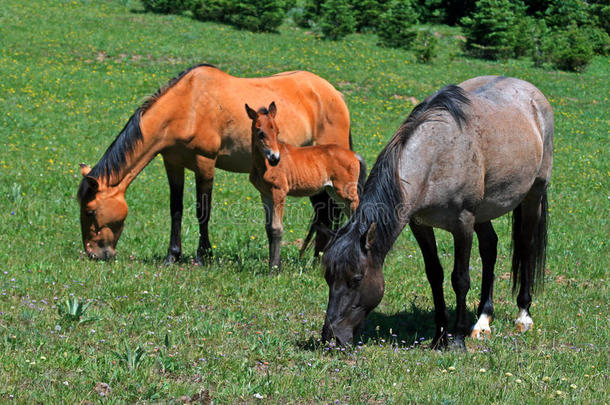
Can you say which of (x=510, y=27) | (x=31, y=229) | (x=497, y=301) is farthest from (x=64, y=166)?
(x=510, y=27)

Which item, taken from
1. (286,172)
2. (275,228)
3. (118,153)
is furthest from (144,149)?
(275,228)

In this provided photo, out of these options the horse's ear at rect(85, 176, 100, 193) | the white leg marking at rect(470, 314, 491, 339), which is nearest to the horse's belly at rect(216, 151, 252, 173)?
the horse's ear at rect(85, 176, 100, 193)

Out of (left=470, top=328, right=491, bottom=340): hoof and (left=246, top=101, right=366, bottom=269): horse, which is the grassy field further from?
(left=246, top=101, right=366, bottom=269): horse

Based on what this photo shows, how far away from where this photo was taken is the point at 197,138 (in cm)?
859

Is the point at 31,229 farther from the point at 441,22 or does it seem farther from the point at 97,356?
the point at 441,22

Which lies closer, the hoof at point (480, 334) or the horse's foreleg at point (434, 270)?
the horse's foreleg at point (434, 270)

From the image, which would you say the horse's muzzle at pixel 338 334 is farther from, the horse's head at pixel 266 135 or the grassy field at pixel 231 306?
the horse's head at pixel 266 135

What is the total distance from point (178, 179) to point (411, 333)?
3.95m

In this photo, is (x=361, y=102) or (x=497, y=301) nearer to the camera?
(x=497, y=301)

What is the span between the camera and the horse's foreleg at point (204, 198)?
Answer: 8.64 metres

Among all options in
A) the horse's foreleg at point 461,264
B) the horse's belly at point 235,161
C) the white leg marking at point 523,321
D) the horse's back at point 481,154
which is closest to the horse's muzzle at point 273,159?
the horse's belly at point 235,161

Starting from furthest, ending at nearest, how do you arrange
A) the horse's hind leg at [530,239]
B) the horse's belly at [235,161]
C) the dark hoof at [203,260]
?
1. the horse's belly at [235,161]
2. the dark hoof at [203,260]
3. the horse's hind leg at [530,239]

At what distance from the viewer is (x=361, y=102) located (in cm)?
2298

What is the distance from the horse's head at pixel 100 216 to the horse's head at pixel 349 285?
372cm
